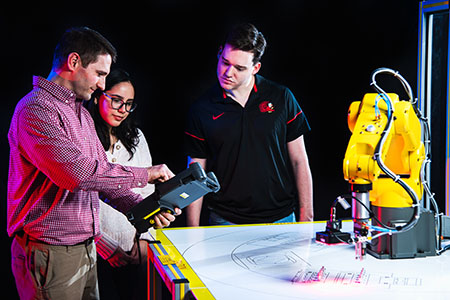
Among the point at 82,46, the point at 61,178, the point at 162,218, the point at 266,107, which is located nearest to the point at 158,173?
the point at 162,218

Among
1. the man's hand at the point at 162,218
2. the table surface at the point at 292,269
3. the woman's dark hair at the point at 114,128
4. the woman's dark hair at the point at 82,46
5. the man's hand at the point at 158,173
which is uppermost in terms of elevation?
the woman's dark hair at the point at 82,46

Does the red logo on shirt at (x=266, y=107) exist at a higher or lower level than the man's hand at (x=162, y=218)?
higher

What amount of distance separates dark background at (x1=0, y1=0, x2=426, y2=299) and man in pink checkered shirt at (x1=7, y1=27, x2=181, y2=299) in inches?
37.5

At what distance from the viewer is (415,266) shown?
1.58 m

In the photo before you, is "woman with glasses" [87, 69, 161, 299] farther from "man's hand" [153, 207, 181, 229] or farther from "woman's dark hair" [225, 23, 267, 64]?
"man's hand" [153, 207, 181, 229]

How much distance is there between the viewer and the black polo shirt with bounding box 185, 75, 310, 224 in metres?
2.63

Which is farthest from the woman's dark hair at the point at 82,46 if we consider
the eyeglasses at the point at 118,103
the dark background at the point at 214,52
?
the dark background at the point at 214,52

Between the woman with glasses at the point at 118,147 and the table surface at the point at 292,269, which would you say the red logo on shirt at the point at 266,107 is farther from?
the table surface at the point at 292,269

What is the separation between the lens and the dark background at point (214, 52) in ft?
9.48

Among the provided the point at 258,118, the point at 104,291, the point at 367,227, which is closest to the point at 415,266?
the point at 367,227

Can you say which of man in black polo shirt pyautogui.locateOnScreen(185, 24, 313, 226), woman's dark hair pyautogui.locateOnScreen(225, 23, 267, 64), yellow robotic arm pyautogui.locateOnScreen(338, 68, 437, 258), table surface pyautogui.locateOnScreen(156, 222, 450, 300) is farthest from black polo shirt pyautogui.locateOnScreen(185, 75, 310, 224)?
yellow robotic arm pyautogui.locateOnScreen(338, 68, 437, 258)

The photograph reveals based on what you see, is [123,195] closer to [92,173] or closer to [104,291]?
[92,173]

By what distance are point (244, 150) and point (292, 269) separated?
115cm

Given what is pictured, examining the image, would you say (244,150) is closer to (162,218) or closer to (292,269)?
(162,218)
